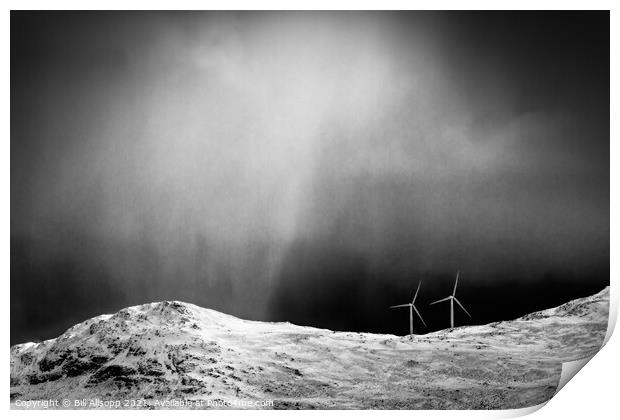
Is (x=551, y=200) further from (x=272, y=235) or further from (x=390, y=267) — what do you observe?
(x=272, y=235)

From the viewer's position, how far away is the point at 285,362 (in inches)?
306

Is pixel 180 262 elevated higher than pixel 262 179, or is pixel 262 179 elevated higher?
pixel 262 179

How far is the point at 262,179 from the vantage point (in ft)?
26.1

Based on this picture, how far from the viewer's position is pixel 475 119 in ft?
26.2

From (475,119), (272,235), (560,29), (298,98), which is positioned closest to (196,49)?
(298,98)

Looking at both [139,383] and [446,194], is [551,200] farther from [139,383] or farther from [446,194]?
[139,383]

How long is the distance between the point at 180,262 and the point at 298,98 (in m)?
2.06

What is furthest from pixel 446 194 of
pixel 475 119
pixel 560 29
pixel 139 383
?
pixel 139 383

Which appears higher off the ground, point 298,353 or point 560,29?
point 560,29

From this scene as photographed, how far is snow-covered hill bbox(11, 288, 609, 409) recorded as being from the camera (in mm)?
7727

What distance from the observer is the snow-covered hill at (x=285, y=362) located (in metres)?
7.73

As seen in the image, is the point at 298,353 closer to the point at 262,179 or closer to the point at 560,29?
the point at 262,179
